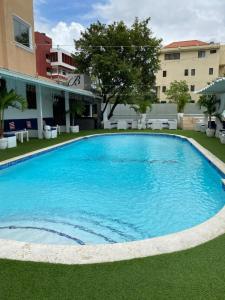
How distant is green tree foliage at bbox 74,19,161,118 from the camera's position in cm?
2053

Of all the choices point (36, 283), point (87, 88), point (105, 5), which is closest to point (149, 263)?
point (36, 283)

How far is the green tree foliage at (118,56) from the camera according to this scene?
20531 millimetres

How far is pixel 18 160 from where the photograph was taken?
888 centimetres

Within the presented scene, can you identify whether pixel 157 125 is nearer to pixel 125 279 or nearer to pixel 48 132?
pixel 48 132

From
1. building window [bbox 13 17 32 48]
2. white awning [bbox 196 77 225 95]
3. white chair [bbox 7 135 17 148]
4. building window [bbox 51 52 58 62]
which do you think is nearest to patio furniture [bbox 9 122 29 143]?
white chair [bbox 7 135 17 148]

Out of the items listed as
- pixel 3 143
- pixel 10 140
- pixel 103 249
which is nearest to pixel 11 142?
pixel 10 140

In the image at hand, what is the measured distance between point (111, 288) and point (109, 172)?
19.9ft

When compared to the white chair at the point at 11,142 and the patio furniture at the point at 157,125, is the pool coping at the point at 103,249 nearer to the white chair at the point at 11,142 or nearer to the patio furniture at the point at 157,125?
the white chair at the point at 11,142

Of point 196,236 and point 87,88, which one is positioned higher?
point 87,88

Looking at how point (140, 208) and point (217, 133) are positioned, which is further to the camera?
point (217, 133)

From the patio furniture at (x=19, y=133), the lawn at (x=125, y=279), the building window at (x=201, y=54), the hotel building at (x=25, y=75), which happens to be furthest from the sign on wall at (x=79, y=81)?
the building window at (x=201, y=54)

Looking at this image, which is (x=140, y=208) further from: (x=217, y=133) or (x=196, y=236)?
(x=217, y=133)

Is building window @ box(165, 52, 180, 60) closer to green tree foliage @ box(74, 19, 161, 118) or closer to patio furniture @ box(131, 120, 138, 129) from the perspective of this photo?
green tree foliage @ box(74, 19, 161, 118)

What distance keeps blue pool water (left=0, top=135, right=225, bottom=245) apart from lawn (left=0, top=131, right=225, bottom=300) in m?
1.51
